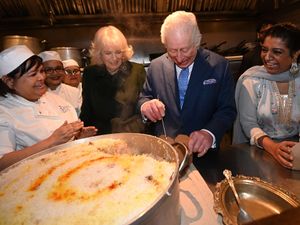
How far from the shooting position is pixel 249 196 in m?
1.06

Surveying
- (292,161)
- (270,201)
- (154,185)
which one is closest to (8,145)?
(154,185)

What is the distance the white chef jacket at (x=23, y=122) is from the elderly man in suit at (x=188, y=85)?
2.17 feet

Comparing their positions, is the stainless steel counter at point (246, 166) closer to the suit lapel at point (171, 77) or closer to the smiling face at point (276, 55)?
the suit lapel at point (171, 77)

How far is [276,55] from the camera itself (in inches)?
71.6

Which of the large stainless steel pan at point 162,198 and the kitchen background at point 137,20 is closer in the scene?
the large stainless steel pan at point 162,198

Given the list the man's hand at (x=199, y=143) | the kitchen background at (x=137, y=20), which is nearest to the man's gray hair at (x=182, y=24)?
the man's hand at (x=199, y=143)

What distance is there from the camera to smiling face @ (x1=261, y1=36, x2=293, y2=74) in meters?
1.80

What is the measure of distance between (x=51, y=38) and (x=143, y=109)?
131 inches

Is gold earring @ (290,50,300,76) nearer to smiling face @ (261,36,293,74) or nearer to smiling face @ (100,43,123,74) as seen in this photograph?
smiling face @ (261,36,293,74)

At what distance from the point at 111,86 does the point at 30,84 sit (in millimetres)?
780

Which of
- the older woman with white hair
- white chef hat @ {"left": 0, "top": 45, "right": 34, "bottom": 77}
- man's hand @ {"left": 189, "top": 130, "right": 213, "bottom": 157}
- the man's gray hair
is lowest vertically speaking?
the older woman with white hair

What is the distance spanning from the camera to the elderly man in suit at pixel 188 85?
150cm

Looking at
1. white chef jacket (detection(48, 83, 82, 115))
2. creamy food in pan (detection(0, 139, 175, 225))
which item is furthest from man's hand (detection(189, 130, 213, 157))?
white chef jacket (detection(48, 83, 82, 115))

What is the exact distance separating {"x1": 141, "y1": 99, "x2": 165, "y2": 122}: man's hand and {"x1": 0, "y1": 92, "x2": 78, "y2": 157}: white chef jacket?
670 mm
